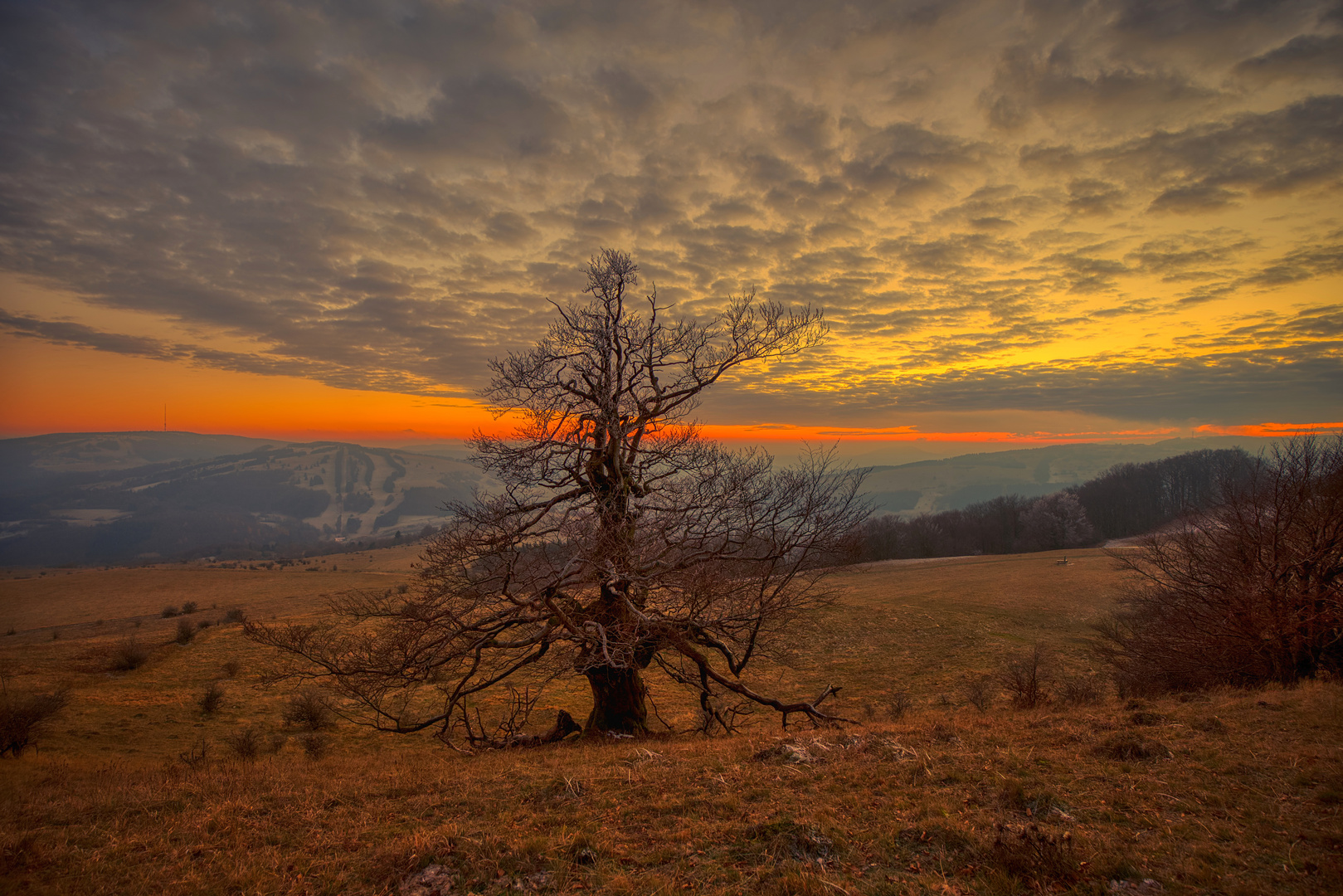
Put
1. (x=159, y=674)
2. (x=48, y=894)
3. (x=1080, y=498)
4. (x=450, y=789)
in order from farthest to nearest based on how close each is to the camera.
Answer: (x=1080, y=498) < (x=159, y=674) < (x=450, y=789) < (x=48, y=894)

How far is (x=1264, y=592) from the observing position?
12.3 metres

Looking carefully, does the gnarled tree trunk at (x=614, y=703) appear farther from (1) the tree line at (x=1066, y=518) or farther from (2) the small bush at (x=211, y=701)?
(1) the tree line at (x=1066, y=518)

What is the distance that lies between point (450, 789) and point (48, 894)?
145 inches

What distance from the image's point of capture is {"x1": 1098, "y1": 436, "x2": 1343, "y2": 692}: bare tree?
39.3 feet

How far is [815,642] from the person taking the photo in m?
29.5

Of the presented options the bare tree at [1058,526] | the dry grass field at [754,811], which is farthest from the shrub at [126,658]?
the bare tree at [1058,526]

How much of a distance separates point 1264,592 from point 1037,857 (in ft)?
42.0

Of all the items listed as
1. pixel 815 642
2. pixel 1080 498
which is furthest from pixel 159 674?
pixel 1080 498

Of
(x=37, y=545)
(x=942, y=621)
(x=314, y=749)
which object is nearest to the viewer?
(x=314, y=749)

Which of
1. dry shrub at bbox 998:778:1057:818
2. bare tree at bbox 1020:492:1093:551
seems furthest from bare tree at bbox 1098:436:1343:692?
bare tree at bbox 1020:492:1093:551

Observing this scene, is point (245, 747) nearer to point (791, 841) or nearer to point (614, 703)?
point (614, 703)

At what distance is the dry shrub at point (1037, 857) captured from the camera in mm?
4301

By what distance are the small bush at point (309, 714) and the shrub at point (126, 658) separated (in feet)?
33.8

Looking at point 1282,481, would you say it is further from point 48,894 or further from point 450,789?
point 48,894
